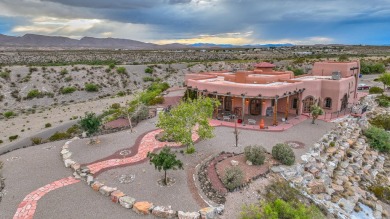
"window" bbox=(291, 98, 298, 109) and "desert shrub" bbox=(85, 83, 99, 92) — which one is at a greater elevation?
"window" bbox=(291, 98, 298, 109)

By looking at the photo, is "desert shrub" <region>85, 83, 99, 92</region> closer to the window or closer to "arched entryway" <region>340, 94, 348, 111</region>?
the window

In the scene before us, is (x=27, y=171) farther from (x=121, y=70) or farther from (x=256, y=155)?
(x=121, y=70)

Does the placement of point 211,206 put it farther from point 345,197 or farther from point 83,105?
point 83,105

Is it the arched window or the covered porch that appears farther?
the arched window

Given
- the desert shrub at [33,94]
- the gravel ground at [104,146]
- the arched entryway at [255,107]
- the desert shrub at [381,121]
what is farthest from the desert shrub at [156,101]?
the desert shrub at [33,94]

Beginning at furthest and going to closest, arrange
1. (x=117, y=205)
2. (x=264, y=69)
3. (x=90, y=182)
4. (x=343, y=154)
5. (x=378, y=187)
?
(x=264, y=69), (x=343, y=154), (x=378, y=187), (x=90, y=182), (x=117, y=205)

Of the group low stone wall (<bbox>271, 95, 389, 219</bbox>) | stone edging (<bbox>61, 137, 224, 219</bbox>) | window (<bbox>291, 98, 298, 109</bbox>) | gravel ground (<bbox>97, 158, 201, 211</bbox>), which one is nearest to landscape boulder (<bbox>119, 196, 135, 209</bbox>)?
stone edging (<bbox>61, 137, 224, 219</bbox>)

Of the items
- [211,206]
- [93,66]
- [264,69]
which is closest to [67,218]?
[211,206]
